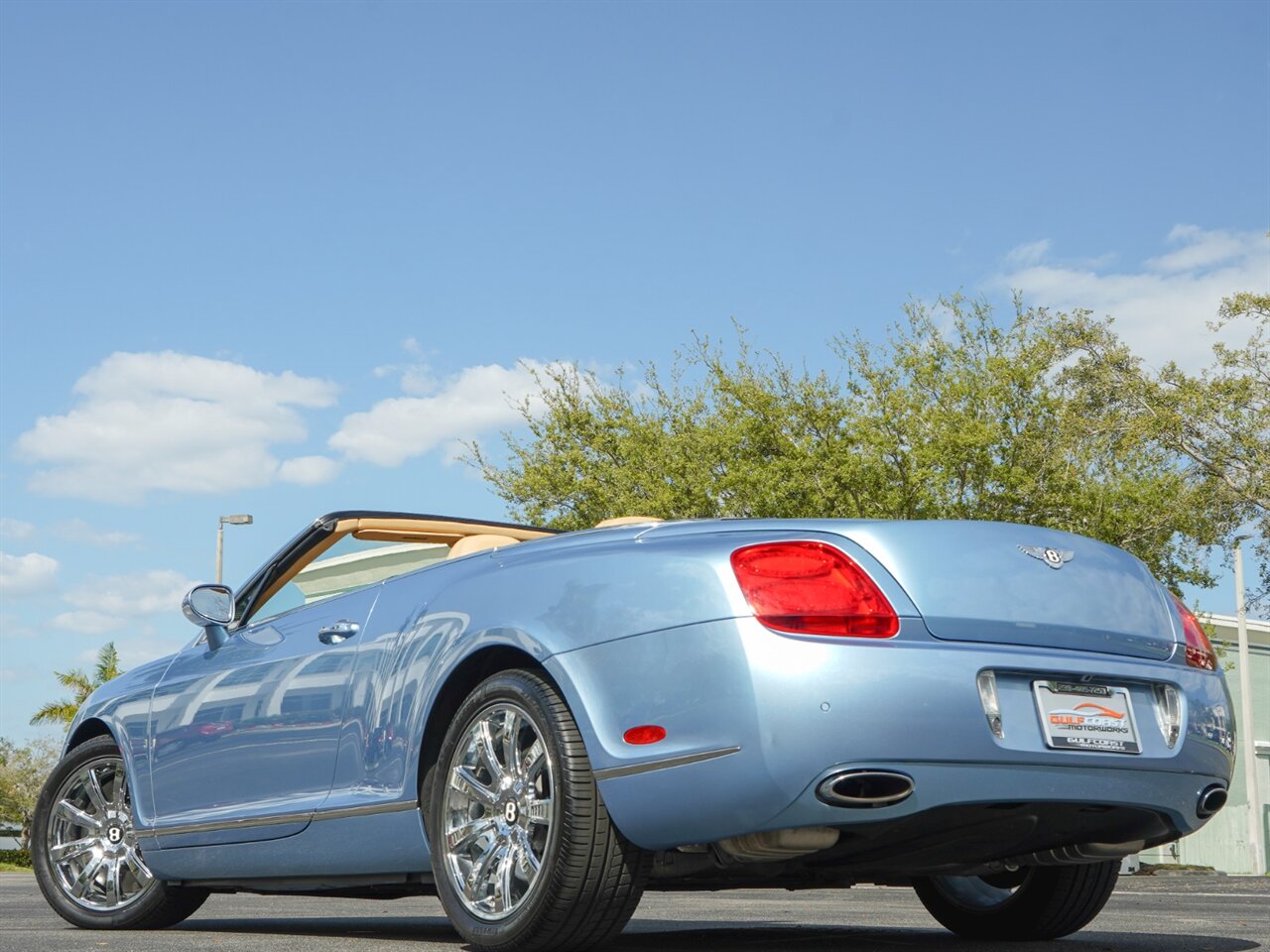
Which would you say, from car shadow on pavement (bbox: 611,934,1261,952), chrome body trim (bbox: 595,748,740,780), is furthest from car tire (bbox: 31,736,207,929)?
chrome body trim (bbox: 595,748,740,780)

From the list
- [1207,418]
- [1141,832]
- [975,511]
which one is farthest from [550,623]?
[1207,418]

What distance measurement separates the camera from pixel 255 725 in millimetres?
5574

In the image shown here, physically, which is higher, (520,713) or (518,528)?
(518,528)

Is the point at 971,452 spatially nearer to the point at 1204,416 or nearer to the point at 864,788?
the point at 1204,416

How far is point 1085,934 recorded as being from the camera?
18.6 feet

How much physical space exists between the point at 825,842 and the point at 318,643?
2129 millimetres

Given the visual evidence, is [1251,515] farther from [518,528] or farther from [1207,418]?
[518,528]

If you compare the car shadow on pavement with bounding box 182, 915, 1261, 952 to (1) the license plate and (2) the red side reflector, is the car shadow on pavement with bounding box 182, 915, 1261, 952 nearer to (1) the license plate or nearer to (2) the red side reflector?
(2) the red side reflector

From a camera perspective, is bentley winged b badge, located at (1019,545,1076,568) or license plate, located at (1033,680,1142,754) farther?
bentley winged b badge, located at (1019,545,1076,568)

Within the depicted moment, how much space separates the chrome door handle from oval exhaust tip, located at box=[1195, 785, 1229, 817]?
8.54 feet

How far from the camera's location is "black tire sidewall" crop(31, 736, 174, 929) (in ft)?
20.9

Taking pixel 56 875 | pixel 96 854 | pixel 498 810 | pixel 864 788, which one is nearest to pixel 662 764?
pixel 864 788

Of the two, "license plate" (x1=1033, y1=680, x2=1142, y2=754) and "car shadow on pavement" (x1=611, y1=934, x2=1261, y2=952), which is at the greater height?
"license plate" (x1=1033, y1=680, x2=1142, y2=754)

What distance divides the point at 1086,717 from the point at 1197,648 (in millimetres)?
640
